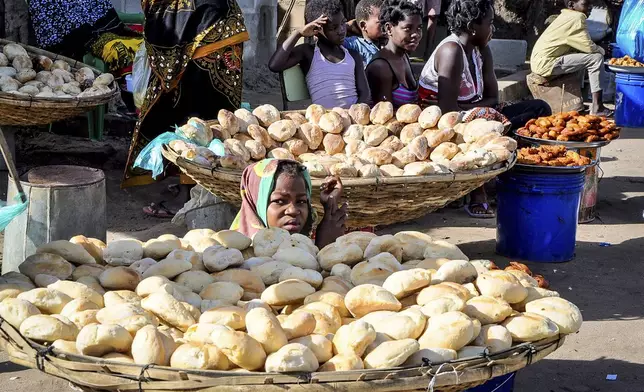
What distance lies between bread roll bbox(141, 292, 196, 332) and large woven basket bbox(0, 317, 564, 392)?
213mm

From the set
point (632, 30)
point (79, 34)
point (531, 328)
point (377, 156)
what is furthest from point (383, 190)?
point (632, 30)

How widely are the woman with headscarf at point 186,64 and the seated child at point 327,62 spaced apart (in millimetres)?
356

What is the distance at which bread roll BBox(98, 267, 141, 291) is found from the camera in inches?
88.2

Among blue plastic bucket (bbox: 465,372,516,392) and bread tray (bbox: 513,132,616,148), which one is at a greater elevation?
bread tray (bbox: 513,132,616,148)

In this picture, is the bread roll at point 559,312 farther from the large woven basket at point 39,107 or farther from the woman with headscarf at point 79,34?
the woman with headscarf at point 79,34

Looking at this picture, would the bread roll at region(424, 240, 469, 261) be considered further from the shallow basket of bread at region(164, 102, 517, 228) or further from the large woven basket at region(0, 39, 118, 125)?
the large woven basket at region(0, 39, 118, 125)

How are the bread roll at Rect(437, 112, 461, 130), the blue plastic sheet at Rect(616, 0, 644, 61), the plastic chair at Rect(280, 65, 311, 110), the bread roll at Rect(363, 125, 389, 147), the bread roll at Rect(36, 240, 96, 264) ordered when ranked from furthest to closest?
the blue plastic sheet at Rect(616, 0, 644, 61) < the plastic chair at Rect(280, 65, 311, 110) < the bread roll at Rect(437, 112, 461, 130) < the bread roll at Rect(363, 125, 389, 147) < the bread roll at Rect(36, 240, 96, 264)

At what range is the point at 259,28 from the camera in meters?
9.80

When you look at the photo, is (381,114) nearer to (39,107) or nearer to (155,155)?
(155,155)

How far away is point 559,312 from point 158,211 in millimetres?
4007

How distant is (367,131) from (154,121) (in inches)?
65.9

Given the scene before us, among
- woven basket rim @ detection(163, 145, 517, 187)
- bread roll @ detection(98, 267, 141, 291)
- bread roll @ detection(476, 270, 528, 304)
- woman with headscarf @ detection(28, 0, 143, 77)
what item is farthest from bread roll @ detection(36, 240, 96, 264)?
woman with headscarf @ detection(28, 0, 143, 77)

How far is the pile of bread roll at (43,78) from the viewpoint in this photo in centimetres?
540

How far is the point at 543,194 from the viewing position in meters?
5.02
